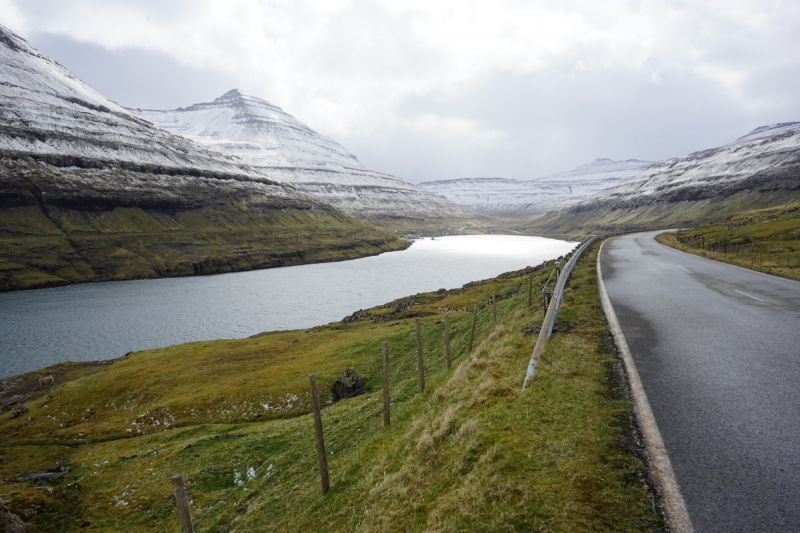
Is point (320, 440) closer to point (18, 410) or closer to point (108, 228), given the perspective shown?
point (18, 410)

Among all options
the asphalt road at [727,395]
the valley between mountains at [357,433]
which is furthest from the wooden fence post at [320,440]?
the asphalt road at [727,395]

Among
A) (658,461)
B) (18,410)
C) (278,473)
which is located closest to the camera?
(658,461)

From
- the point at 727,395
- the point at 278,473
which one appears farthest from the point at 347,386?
the point at 727,395

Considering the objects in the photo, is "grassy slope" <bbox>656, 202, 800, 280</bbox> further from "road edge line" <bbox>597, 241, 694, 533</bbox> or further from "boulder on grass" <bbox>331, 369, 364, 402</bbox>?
"boulder on grass" <bbox>331, 369, 364, 402</bbox>

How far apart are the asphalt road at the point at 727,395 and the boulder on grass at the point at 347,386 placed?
49.0 feet

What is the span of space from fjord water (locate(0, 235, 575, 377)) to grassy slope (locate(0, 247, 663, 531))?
23596 millimetres

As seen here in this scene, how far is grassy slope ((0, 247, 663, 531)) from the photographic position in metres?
5.22

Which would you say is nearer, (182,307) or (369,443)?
Result: (369,443)

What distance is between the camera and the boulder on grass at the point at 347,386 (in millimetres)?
22672

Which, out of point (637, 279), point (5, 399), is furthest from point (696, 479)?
point (5, 399)

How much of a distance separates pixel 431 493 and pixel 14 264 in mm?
152787

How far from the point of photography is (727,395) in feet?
23.2

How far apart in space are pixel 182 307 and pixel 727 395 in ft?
280

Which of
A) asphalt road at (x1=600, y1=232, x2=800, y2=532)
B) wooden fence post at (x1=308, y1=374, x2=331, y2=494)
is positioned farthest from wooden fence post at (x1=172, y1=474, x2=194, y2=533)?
asphalt road at (x1=600, y1=232, x2=800, y2=532)
